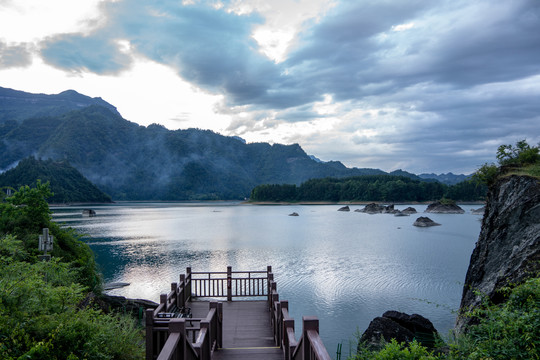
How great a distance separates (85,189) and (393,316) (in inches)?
5950

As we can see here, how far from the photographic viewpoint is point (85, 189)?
461ft

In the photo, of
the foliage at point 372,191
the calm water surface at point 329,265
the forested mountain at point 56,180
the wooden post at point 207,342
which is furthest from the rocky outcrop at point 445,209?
the forested mountain at point 56,180

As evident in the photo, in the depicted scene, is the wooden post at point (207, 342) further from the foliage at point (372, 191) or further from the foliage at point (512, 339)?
the foliage at point (372, 191)

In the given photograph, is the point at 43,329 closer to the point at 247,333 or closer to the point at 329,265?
the point at 247,333

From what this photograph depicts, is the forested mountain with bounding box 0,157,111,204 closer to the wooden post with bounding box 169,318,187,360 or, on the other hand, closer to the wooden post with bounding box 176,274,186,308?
the wooden post with bounding box 176,274,186,308

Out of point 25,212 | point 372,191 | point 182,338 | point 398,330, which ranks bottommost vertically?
point 398,330

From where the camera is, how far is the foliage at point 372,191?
124m

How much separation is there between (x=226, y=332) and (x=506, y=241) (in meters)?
9.22

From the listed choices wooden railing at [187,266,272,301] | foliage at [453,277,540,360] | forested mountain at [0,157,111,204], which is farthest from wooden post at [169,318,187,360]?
forested mountain at [0,157,111,204]

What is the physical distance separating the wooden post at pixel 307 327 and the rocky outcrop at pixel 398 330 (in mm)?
6271

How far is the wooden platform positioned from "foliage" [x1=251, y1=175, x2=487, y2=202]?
129130 mm

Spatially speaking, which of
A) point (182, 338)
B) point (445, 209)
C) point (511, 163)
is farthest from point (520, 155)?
point (445, 209)

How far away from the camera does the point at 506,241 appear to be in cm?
1105

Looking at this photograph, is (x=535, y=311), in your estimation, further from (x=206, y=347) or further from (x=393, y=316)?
(x=393, y=316)
